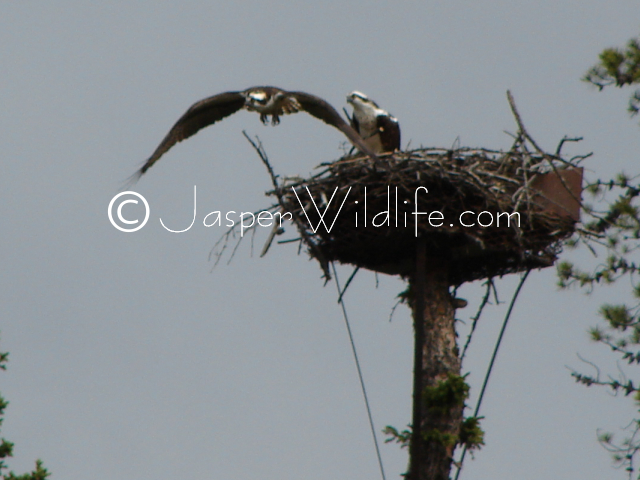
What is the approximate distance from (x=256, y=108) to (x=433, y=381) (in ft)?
9.05

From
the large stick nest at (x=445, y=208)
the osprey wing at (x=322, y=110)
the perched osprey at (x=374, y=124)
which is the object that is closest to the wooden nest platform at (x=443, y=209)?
the large stick nest at (x=445, y=208)

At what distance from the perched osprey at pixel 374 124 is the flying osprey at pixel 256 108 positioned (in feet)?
4.79

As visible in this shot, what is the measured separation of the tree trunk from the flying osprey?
163 cm

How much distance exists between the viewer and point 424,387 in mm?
7543

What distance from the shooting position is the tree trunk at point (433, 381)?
7.27 meters

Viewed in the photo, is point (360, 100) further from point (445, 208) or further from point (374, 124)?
point (445, 208)

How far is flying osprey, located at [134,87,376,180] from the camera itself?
8.88m

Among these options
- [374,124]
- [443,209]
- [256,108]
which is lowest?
[443,209]

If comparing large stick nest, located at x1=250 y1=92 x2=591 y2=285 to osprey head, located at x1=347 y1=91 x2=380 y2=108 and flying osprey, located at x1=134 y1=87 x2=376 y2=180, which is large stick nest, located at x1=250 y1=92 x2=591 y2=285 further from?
osprey head, located at x1=347 y1=91 x2=380 y2=108

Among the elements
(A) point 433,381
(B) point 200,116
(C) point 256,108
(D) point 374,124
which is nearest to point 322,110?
(C) point 256,108

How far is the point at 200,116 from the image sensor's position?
9148 millimetres

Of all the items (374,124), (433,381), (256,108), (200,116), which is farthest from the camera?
(374,124)

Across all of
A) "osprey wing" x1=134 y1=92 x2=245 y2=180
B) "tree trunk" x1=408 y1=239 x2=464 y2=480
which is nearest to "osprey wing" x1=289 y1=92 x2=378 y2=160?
"osprey wing" x1=134 y1=92 x2=245 y2=180

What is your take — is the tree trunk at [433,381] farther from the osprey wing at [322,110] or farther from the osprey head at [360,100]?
the osprey head at [360,100]
